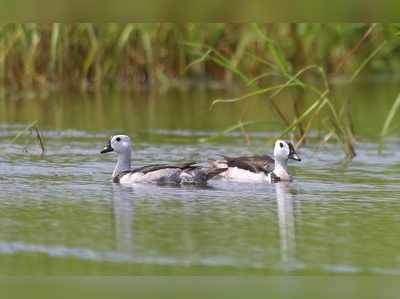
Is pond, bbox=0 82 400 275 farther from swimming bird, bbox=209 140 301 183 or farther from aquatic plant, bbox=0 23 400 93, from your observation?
aquatic plant, bbox=0 23 400 93

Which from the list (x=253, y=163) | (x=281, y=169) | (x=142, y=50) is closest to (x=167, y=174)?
(x=253, y=163)

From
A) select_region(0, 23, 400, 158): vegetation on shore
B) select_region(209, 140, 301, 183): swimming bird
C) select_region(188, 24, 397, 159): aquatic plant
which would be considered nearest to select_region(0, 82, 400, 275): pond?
select_region(209, 140, 301, 183): swimming bird

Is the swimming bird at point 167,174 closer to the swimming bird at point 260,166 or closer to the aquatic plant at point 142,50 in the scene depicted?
the swimming bird at point 260,166

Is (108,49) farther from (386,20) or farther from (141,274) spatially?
(141,274)

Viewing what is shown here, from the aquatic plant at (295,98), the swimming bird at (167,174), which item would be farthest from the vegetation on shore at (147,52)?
the swimming bird at (167,174)

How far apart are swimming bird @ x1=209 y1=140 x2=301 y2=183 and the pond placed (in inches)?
4.6

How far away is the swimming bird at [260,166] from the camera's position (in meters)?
11.1

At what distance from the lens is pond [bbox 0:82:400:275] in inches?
300

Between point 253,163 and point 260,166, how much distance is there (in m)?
0.06

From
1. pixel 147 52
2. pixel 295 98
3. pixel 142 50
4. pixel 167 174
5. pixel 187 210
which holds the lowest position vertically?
pixel 187 210

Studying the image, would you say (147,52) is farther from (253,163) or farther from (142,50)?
(253,163)

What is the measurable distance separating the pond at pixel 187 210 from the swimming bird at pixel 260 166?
12 centimetres

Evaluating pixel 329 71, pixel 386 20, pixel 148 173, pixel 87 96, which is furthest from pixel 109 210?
pixel 329 71

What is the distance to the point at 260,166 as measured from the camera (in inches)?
446
